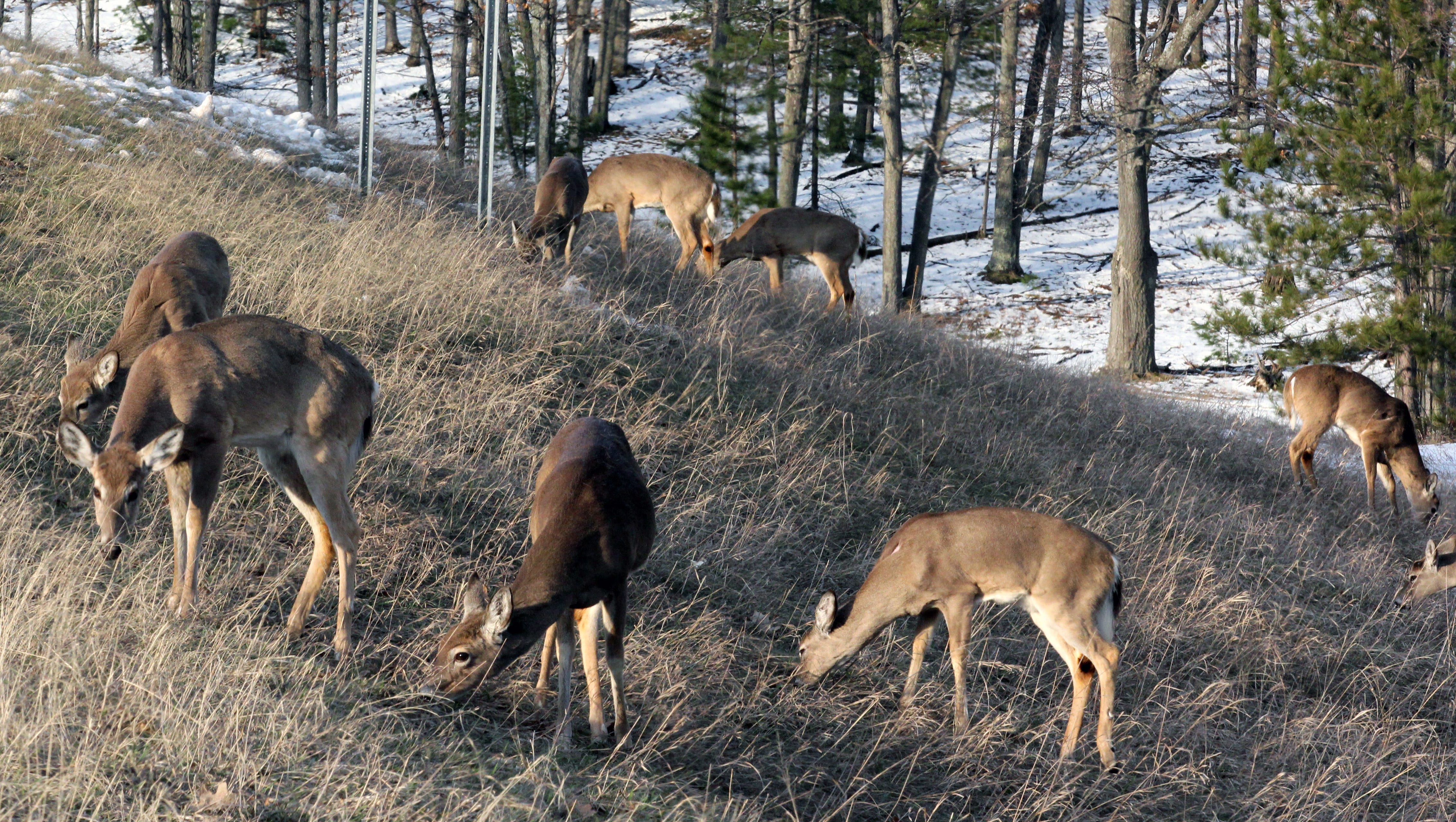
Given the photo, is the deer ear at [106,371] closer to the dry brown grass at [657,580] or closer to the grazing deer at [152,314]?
the grazing deer at [152,314]

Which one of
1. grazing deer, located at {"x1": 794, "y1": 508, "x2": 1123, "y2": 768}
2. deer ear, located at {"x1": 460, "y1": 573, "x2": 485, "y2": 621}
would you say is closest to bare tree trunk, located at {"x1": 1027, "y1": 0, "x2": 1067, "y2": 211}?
grazing deer, located at {"x1": 794, "y1": 508, "x2": 1123, "y2": 768}

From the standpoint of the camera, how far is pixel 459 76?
2464cm

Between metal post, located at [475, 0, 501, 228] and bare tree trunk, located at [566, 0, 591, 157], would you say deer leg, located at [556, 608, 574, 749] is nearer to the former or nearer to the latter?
metal post, located at [475, 0, 501, 228]

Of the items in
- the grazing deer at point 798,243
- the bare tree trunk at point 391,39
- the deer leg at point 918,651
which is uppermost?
the bare tree trunk at point 391,39

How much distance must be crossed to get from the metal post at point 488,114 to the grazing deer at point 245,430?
605cm

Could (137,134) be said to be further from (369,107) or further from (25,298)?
(25,298)

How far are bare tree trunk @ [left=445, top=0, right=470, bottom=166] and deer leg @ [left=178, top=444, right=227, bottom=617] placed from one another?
16188mm

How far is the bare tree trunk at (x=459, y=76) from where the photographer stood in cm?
2184

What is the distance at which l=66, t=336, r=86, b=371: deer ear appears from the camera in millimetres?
6090

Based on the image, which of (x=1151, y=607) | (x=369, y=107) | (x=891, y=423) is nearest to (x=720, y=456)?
(x=891, y=423)

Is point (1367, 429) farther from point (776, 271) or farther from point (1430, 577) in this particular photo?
point (776, 271)

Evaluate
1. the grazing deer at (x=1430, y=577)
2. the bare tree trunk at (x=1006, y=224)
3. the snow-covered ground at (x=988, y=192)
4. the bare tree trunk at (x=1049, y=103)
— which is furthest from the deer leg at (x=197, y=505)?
the bare tree trunk at (x=1006, y=224)

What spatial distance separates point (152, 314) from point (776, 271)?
882 cm

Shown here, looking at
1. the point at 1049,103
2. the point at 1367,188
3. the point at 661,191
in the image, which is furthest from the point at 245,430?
the point at 1049,103
